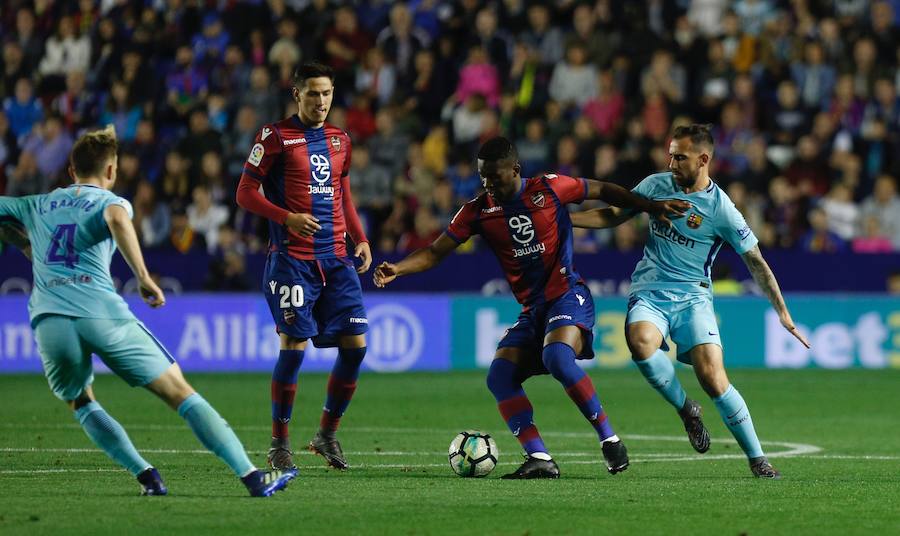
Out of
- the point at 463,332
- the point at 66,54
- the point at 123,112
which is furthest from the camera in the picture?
the point at 66,54

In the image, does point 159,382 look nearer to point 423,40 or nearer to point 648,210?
point 648,210

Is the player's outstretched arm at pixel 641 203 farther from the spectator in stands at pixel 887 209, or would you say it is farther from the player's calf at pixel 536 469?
the spectator in stands at pixel 887 209

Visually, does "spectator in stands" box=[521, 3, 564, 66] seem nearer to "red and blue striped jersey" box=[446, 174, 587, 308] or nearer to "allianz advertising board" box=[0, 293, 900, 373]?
"allianz advertising board" box=[0, 293, 900, 373]

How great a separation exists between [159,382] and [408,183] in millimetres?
13828

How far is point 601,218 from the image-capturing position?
995 cm

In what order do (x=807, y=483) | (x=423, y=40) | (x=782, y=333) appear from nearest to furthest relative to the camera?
(x=807, y=483) < (x=782, y=333) < (x=423, y=40)

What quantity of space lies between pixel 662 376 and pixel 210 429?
3073mm

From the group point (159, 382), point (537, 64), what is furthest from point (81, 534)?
point (537, 64)

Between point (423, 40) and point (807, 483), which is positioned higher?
point (423, 40)

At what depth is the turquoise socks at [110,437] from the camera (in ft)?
26.4

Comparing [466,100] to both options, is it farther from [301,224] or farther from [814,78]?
[301,224]

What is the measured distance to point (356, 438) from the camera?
478 inches

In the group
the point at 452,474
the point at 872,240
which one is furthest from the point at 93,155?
the point at 872,240

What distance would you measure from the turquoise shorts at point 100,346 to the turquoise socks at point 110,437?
1.27 feet
